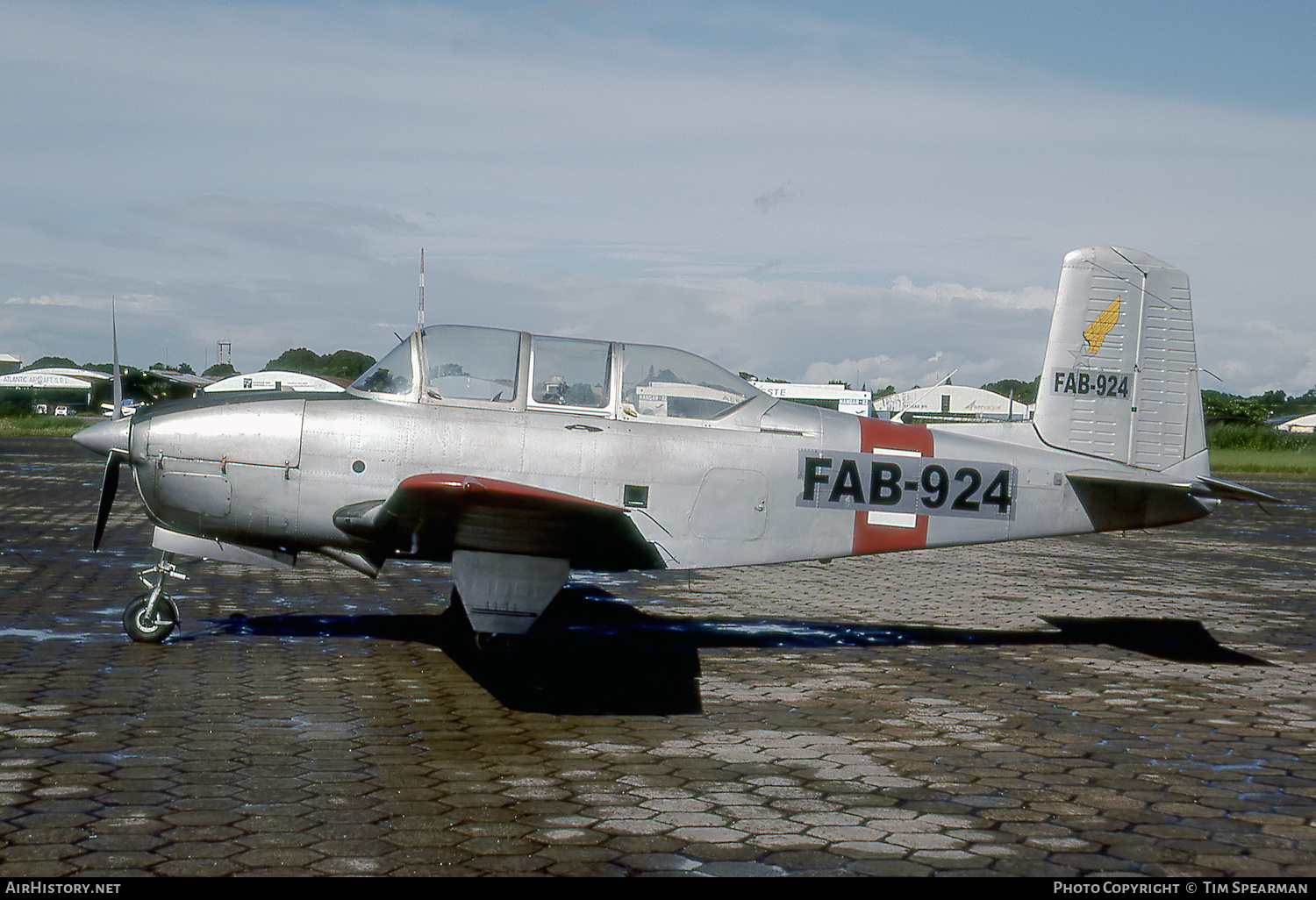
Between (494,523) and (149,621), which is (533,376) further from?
(149,621)

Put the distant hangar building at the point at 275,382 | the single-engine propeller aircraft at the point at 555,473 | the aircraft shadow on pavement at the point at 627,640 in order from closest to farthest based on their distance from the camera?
the aircraft shadow on pavement at the point at 627,640 < the single-engine propeller aircraft at the point at 555,473 < the distant hangar building at the point at 275,382

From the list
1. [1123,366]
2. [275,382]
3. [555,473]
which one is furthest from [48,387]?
[1123,366]

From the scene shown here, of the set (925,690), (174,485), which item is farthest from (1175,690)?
(174,485)

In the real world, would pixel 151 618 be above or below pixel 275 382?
below

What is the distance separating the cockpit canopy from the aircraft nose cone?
1.54 m

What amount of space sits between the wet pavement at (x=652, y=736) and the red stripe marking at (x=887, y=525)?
813mm

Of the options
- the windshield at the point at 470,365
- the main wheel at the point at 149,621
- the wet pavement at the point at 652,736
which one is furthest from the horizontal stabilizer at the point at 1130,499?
the main wheel at the point at 149,621

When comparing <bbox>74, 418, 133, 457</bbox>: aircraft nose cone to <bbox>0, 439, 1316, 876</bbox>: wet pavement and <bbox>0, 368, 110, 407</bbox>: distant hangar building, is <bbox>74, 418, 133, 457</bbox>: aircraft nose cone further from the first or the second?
<bbox>0, 368, 110, 407</bbox>: distant hangar building

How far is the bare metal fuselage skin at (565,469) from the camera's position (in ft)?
22.9

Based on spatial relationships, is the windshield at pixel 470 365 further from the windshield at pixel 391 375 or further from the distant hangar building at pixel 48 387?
the distant hangar building at pixel 48 387

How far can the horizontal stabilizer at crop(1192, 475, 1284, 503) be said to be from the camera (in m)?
7.49

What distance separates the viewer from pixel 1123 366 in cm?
838

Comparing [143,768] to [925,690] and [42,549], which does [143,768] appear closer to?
[925,690]

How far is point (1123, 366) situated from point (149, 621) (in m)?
7.42
